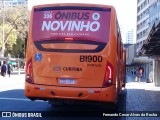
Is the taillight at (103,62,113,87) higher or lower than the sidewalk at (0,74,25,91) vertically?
higher

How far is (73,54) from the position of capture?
10.4m

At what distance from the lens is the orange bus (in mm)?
10234

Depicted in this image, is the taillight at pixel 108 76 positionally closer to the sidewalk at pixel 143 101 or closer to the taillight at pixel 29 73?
the taillight at pixel 29 73

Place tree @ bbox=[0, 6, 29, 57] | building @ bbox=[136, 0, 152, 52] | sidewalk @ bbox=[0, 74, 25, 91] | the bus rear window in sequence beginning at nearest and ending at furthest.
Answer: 1. the bus rear window
2. sidewalk @ bbox=[0, 74, 25, 91]
3. tree @ bbox=[0, 6, 29, 57]
4. building @ bbox=[136, 0, 152, 52]

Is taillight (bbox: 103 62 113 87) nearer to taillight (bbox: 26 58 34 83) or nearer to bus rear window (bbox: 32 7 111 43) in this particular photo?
bus rear window (bbox: 32 7 111 43)

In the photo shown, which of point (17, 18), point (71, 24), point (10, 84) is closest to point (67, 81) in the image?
point (71, 24)

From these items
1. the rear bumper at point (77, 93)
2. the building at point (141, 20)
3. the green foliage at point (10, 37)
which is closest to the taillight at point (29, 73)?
the rear bumper at point (77, 93)

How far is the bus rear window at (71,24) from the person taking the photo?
10523mm

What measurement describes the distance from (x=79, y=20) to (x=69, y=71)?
1.46 meters

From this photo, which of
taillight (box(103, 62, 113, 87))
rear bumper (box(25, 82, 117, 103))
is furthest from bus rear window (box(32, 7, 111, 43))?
rear bumper (box(25, 82, 117, 103))

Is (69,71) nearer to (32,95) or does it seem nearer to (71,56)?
(71,56)

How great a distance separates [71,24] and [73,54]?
884mm

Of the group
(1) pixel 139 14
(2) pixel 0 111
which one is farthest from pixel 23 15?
(1) pixel 139 14

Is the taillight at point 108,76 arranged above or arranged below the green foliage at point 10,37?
below
